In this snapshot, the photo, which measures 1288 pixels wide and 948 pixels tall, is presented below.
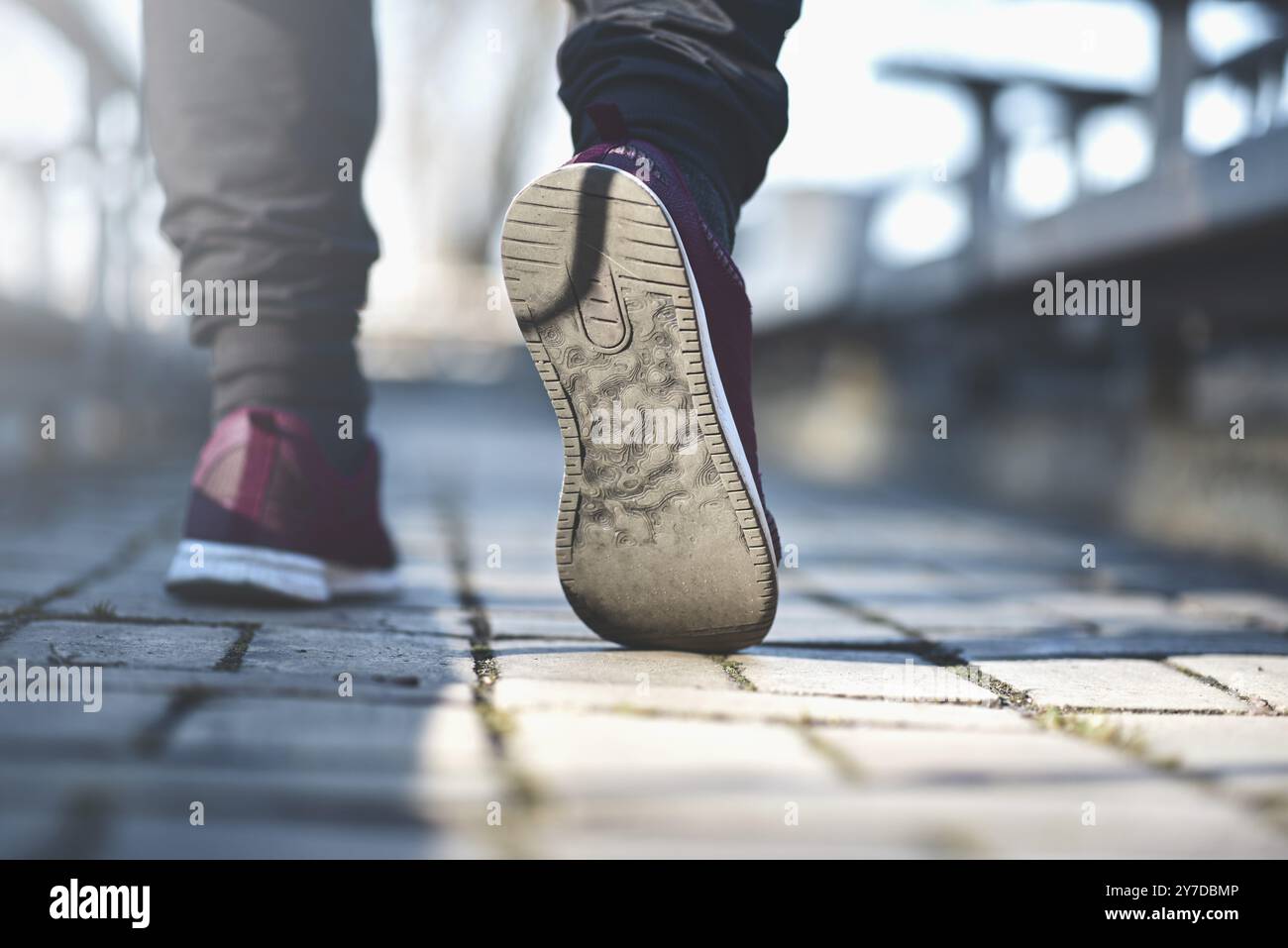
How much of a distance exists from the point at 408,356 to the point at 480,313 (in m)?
1.19

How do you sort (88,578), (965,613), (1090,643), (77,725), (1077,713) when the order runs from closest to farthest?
(77,725)
(1077,713)
(1090,643)
(88,578)
(965,613)

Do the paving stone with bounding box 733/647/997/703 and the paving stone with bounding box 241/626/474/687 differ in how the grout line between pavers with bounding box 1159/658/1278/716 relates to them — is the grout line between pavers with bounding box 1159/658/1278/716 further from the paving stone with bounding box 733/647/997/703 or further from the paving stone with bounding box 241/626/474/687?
the paving stone with bounding box 241/626/474/687

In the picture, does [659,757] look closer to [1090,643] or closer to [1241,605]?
[1090,643]

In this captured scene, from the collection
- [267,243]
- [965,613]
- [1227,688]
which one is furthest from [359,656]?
[965,613]

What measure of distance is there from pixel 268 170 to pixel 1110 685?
1224mm

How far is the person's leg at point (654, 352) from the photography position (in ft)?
4.06

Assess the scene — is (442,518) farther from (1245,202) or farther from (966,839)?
(966,839)

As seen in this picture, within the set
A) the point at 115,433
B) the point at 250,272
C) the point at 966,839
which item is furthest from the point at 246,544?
the point at 115,433

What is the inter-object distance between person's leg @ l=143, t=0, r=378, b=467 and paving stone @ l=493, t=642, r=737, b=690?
51 centimetres

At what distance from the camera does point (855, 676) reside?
131 centimetres

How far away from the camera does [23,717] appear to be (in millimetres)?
933

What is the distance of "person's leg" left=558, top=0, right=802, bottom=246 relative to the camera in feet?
4.48

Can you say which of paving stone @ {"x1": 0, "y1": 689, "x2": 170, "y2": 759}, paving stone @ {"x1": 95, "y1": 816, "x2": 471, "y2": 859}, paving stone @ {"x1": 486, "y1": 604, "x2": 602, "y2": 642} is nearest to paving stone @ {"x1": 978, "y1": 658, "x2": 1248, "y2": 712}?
paving stone @ {"x1": 486, "y1": 604, "x2": 602, "y2": 642}

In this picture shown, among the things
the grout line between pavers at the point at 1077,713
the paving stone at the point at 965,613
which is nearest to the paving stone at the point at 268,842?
the grout line between pavers at the point at 1077,713
